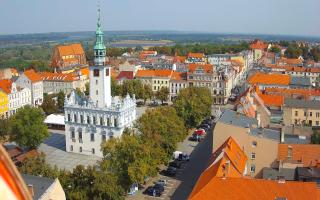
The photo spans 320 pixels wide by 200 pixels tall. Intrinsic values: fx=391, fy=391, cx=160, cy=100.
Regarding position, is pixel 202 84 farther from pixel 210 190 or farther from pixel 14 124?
pixel 210 190

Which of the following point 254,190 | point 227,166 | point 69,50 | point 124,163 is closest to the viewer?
point 254,190

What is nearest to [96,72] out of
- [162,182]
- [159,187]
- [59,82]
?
[162,182]

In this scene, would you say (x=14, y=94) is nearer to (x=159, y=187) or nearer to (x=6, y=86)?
(x=6, y=86)

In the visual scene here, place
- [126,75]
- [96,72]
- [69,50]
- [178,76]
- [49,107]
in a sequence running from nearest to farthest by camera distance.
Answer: [96,72]
[49,107]
[178,76]
[126,75]
[69,50]

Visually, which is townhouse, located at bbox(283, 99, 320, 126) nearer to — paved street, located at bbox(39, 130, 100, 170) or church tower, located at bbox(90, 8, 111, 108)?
church tower, located at bbox(90, 8, 111, 108)

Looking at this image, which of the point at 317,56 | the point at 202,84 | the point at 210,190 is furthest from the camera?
the point at 317,56

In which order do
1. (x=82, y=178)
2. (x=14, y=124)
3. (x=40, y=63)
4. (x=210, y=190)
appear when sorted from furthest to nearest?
(x=40, y=63) → (x=14, y=124) → (x=82, y=178) → (x=210, y=190)

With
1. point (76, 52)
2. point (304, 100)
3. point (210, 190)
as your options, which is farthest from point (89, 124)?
point (76, 52)

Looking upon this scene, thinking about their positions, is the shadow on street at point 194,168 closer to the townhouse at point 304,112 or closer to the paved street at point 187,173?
the paved street at point 187,173
